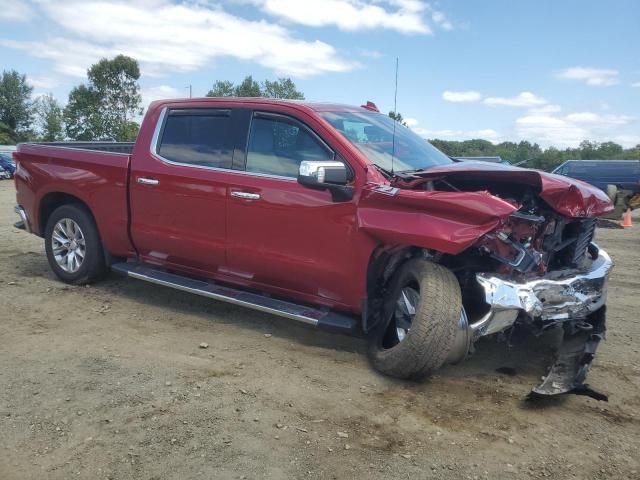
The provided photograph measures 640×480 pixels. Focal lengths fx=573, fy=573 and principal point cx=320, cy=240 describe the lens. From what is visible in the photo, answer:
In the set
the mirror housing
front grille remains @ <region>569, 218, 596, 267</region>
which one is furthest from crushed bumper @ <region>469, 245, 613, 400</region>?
the mirror housing

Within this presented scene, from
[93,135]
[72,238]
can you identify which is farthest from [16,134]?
[72,238]

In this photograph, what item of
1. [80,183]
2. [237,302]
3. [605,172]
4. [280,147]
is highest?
[280,147]

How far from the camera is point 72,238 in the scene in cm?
584

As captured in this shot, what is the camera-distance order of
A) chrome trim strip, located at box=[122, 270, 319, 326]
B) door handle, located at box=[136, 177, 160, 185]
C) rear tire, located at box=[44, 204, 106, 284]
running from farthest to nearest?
rear tire, located at box=[44, 204, 106, 284]
door handle, located at box=[136, 177, 160, 185]
chrome trim strip, located at box=[122, 270, 319, 326]

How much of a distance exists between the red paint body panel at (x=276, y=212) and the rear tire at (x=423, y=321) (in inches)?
9.8

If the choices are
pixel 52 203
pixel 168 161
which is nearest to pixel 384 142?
pixel 168 161

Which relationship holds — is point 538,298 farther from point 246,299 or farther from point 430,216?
point 246,299

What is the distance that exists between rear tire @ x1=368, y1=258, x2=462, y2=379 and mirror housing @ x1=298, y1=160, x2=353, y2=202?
2.25 feet

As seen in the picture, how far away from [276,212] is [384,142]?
41.7 inches

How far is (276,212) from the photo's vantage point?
438 cm

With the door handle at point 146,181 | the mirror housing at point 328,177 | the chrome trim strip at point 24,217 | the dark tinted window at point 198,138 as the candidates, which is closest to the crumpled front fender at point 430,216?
the mirror housing at point 328,177

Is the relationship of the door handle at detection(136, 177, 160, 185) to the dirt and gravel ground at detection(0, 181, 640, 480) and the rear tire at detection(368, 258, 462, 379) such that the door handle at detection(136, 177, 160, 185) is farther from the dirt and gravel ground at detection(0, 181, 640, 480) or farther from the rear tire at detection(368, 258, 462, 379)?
the rear tire at detection(368, 258, 462, 379)

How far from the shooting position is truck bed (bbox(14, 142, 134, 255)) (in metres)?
5.35

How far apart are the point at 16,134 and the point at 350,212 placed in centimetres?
6758
